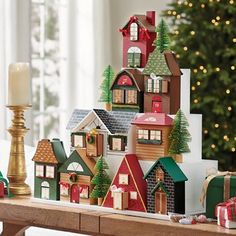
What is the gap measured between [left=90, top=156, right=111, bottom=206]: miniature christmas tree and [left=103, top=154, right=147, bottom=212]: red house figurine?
65 millimetres

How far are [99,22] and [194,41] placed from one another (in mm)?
908

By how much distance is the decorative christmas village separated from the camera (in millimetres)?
2445

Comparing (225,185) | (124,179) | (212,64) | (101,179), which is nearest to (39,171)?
(101,179)

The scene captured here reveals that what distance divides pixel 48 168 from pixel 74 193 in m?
0.15

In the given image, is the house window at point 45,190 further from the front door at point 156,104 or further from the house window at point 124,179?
the front door at point 156,104

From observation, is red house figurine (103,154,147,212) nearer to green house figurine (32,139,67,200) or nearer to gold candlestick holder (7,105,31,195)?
green house figurine (32,139,67,200)

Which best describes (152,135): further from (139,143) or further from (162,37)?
(162,37)

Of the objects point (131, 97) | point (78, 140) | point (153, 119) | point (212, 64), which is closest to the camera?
point (153, 119)

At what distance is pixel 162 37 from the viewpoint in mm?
2516

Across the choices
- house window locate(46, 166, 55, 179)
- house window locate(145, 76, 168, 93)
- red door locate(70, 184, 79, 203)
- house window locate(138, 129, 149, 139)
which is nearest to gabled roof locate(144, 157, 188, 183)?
house window locate(138, 129, 149, 139)

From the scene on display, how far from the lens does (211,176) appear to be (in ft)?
Answer: 7.87

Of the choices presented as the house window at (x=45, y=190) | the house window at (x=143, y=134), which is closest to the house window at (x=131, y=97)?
the house window at (x=143, y=134)

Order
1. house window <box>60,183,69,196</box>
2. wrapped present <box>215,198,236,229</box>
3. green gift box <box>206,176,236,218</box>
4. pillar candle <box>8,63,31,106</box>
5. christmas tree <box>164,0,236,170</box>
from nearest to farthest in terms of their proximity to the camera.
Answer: wrapped present <box>215,198,236,229</box>, green gift box <box>206,176,236,218</box>, house window <box>60,183,69,196</box>, pillar candle <box>8,63,31,106</box>, christmas tree <box>164,0,236,170</box>

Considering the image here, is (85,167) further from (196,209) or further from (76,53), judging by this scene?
(76,53)
